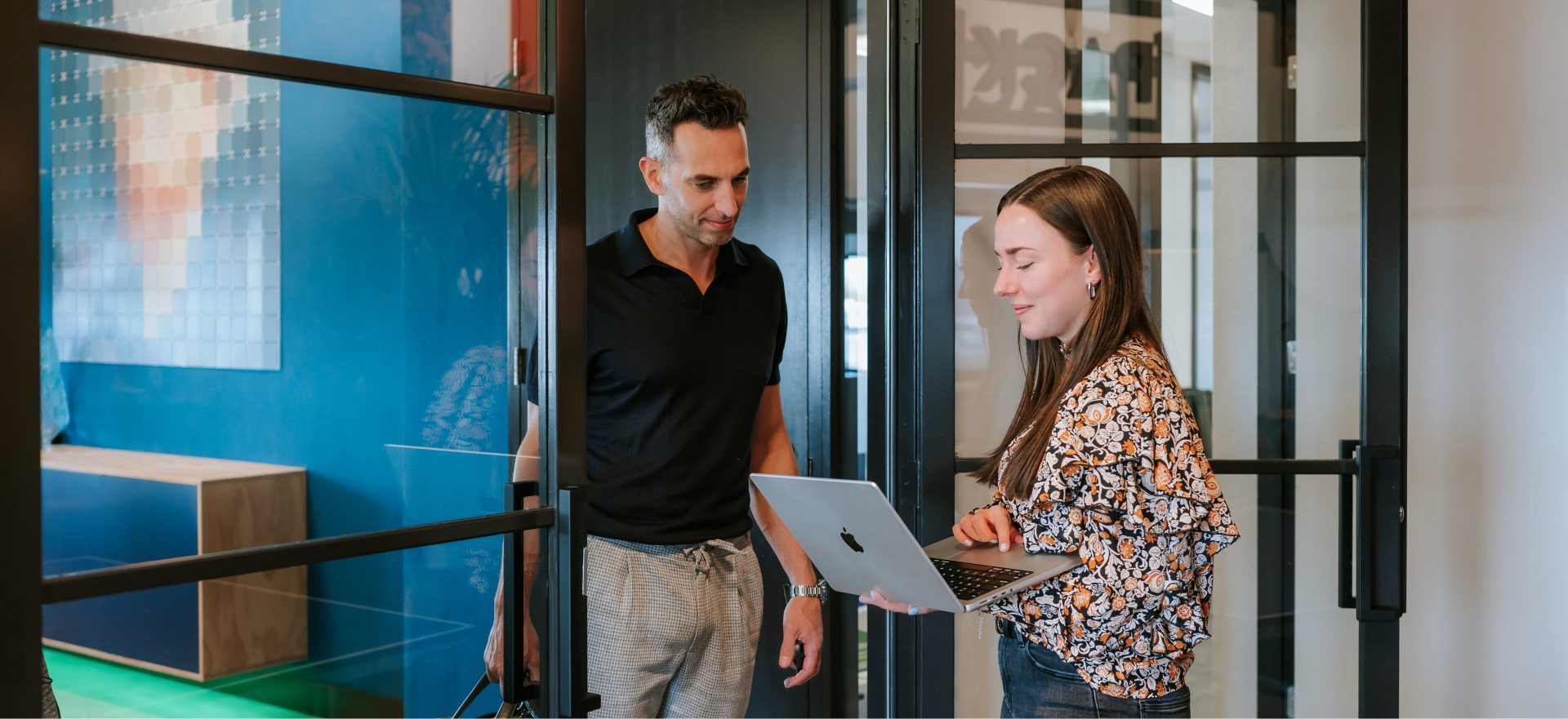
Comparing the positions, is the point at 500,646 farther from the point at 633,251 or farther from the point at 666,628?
the point at 633,251

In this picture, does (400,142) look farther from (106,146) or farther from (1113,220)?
(1113,220)

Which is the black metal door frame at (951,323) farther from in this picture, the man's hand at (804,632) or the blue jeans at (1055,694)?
the blue jeans at (1055,694)

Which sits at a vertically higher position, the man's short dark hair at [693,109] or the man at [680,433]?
the man's short dark hair at [693,109]

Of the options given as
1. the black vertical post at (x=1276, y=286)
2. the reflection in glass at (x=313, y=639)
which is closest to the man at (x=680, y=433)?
the reflection in glass at (x=313, y=639)

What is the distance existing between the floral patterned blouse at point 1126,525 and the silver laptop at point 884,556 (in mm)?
52

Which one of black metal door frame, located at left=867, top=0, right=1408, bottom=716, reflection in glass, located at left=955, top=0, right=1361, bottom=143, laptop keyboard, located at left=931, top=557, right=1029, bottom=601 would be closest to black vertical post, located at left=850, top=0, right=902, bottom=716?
black metal door frame, located at left=867, top=0, right=1408, bottom=716

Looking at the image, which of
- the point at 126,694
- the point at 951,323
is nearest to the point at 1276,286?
the point at 951,323

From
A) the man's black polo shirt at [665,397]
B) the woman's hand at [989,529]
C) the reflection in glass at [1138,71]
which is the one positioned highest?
the reflection in glass at [1138,71]

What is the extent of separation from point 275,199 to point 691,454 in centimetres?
90

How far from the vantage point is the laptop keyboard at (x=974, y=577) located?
151cm

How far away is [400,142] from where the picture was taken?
1.58 m

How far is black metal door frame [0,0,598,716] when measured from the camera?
121 cm

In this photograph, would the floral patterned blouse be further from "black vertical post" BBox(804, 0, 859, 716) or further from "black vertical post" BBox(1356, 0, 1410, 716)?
"black vertical post" BBox(804, 0, 859, 716)

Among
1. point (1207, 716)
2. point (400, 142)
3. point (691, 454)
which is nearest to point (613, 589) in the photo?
point (691, 454)
